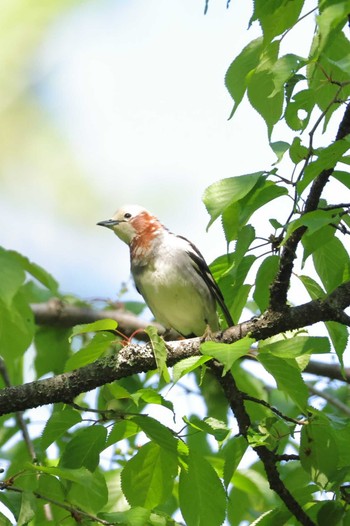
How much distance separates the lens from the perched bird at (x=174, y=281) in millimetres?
7117

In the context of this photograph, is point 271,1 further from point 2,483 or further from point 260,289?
point 2,483

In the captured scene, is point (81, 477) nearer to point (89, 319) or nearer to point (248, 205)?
point (248, 205)

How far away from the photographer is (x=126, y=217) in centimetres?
833

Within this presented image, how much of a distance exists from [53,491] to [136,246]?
3944 millimetres

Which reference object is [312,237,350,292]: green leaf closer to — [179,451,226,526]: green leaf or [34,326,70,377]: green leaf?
[179,451,226,526]: green leaf

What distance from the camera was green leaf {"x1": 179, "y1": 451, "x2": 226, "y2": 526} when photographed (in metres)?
3.71

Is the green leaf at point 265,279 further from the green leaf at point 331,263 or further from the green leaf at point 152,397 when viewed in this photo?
the green leaf at point 152,397

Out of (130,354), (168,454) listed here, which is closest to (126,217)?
(130,354)

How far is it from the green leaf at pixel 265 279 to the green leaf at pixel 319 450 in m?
0.66

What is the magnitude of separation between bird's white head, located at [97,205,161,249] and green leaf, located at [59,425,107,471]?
13.0 ft

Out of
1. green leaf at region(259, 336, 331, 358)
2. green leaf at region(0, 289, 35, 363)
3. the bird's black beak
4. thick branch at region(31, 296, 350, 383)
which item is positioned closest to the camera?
green leaf at region(259, 336, 331, 358)

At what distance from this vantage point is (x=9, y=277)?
3928mm

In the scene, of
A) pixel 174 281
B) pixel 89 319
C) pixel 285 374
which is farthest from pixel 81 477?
pixel 89 319

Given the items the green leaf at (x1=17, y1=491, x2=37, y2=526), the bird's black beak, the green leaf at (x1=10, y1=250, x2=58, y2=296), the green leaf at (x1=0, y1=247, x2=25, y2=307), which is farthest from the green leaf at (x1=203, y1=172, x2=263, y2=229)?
the bird's black beak
